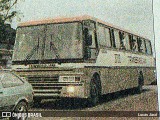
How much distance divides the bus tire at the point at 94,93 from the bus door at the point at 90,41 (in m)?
Answer: 0.49

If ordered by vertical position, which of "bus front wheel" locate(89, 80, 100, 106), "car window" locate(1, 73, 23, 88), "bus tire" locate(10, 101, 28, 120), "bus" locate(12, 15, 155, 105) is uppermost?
"bus" locate(12, 15, 155, 105)

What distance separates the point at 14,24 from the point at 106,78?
6.78ft

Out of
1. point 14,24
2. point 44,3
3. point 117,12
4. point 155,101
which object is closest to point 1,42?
point 14,24

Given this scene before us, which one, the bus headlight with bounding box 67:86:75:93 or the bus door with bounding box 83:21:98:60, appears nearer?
the bus headlight with bounding box 67:86:75:93

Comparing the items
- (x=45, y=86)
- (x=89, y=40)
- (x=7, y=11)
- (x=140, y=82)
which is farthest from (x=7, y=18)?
(x=140, y=82)

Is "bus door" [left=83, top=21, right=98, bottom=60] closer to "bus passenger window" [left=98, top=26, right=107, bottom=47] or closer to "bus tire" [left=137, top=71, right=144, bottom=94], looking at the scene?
"bus passenger window" [left=98, top=26, right=107, bottom=47]

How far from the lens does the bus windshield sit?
6.28 metres

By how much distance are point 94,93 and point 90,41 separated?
3.26 feet

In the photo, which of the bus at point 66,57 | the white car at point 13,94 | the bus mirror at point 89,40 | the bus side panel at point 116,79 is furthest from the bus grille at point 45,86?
the bus side panel at point 116,79

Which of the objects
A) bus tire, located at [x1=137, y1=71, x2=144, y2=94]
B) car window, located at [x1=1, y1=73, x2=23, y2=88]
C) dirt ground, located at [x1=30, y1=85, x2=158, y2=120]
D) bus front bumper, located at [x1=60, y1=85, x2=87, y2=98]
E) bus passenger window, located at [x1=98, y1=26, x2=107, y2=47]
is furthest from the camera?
bus tire, located at [x1=137, y1=71, x2=144, y2=94]

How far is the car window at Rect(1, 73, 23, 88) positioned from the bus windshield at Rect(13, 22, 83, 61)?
79 centimetres

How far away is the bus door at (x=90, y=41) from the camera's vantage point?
250 inches

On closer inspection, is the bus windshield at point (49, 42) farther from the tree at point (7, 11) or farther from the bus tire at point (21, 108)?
the bus tire at point (21, 108)

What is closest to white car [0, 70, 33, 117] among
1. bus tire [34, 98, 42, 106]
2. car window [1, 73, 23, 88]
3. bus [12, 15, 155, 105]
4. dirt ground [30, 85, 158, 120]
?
car window [1, 73, 23, 88]
